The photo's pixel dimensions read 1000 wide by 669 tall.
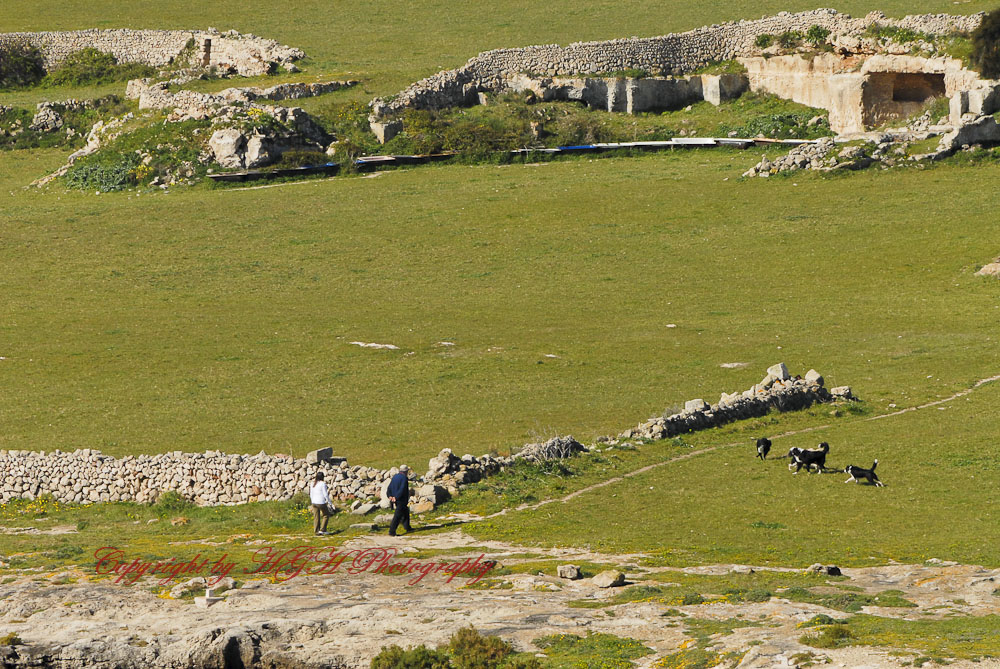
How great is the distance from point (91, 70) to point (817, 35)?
4815cm

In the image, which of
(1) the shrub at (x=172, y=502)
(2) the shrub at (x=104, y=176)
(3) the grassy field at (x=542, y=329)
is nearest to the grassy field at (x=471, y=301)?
(3) the grassy field at (x=542, y=329)

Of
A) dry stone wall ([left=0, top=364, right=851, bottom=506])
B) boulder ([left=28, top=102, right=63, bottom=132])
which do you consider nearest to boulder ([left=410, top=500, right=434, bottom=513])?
dry stone wall ([left=0, top=364, right=851, bottom=506])

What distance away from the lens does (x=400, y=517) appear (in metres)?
29.1

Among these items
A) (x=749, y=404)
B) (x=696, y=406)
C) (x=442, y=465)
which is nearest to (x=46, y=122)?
(x=696, y=406)

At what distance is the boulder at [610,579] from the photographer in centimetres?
2400

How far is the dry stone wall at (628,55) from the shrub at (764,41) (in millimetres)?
417

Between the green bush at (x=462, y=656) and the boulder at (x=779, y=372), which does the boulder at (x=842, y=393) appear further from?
the green bush at (x=462, y=656)

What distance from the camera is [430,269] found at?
59344 mm

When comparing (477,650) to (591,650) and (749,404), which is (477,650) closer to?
(591,650)

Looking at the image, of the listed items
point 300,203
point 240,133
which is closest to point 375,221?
point 300,203

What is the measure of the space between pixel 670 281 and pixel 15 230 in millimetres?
30516

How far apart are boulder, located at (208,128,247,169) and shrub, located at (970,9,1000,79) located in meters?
35.9

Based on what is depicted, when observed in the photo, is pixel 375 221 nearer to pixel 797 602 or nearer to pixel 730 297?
pixel 730 297

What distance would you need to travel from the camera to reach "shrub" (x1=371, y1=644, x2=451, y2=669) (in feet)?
66.7
